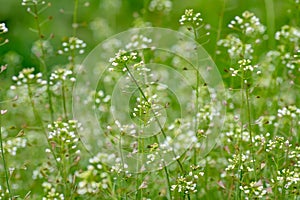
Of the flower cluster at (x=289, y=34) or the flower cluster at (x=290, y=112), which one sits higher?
the flower cluster at (x=289, y=34)

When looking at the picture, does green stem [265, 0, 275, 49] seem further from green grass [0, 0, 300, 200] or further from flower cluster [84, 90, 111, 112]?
flower cluster [84, 90, 111, 112]

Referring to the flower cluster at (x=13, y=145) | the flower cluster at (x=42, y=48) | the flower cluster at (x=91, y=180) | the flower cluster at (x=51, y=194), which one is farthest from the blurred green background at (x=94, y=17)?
the flower cluster at (x=91, y=180)

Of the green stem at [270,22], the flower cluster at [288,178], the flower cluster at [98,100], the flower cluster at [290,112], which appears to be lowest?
the flower cluster at [288,178]

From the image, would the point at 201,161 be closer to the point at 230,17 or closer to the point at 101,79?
the point at 101,79

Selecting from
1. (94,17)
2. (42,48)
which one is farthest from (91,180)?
(94,17)

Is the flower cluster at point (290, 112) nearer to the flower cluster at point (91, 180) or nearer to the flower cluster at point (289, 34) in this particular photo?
the flower cluster at point (289, 34)

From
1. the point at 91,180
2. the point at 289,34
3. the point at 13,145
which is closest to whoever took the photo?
the point at 91,180

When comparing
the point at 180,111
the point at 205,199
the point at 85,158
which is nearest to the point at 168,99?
the point at 180,111

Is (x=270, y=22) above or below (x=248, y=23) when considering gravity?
above

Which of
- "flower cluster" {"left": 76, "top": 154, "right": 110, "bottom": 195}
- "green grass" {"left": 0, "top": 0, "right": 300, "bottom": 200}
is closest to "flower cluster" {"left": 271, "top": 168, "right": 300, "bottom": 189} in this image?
"green grass" {"left": 0, "top": 0, "right": 300, "bottom": 200}

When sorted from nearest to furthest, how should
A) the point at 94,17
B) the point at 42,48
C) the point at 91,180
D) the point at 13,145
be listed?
1. the point at 91,180
2. the point at 42,48
3. the point at 13,145
4. the point at 94,17

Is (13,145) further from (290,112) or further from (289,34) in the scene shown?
(289,34)

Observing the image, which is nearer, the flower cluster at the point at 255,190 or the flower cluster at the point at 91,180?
the flower cluster at the point at 91,180
